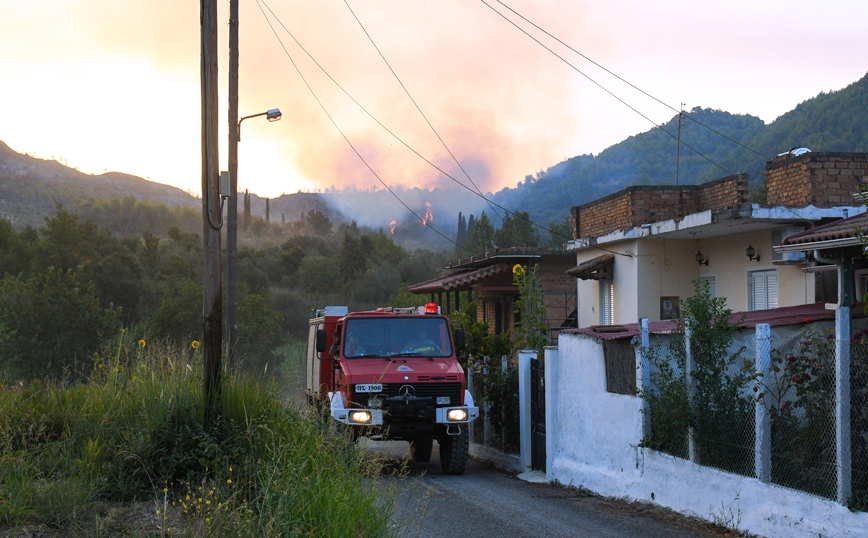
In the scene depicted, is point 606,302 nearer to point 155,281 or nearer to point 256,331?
point 256,331

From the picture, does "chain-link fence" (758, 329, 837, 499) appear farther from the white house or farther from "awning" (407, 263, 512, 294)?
"awning" (407, 263, 512, 294)

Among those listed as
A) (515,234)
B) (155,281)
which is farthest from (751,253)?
(515,234)

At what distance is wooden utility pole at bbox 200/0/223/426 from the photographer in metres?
8.41

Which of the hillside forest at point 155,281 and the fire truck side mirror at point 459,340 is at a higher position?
the hillside forest at point 155,281

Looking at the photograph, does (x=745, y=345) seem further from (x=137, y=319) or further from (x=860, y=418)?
(x=137, y=319)

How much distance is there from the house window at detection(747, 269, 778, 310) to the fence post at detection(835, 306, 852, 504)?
840 centimetres

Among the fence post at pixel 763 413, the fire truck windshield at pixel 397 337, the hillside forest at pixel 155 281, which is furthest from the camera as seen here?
the hillside forest at pixel 155 281

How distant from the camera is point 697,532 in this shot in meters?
7.88

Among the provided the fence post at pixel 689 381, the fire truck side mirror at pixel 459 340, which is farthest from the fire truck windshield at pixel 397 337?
the fence post at pixel 689 381

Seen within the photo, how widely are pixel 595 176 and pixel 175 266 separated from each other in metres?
86.0

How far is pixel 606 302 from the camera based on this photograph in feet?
66.0

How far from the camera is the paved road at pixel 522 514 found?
781 cm

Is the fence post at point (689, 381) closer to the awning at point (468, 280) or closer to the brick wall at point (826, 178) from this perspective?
the brick wall at point (826, 178)

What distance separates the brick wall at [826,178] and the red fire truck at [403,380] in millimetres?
6667
